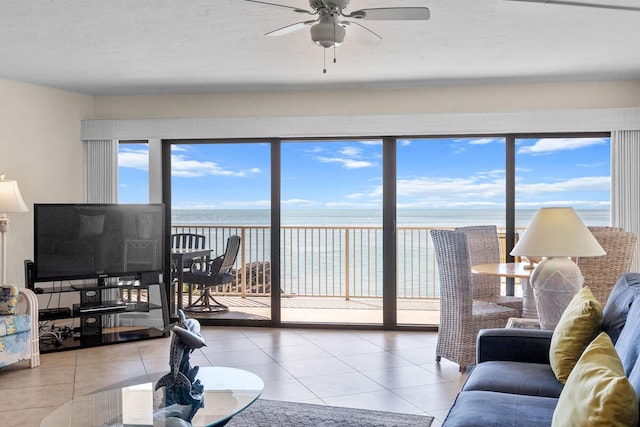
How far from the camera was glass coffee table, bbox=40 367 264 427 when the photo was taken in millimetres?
2457

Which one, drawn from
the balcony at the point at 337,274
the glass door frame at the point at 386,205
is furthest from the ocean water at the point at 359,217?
the glass door frame at the point at 386,205

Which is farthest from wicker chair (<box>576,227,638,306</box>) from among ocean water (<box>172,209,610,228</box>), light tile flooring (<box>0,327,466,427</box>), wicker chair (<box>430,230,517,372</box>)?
light tile flooring (<box>0,327,466,427</box>)

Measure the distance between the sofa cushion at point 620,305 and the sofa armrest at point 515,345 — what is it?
1.23 ft

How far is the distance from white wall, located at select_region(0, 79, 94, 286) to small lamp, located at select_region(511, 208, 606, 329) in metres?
4.45

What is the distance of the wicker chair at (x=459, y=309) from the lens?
4.30 meters

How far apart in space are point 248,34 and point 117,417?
256 cm

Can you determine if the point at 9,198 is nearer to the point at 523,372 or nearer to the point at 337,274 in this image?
the point at 337,274

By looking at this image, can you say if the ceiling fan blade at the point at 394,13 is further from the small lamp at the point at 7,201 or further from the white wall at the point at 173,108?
the small lamp at the point at 7,201

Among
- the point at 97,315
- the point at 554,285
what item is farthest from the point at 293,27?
the point at 97,315

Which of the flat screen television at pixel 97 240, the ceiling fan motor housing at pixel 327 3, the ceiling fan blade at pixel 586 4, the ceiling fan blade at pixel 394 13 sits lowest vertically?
the flat screen television at pixel 97 240

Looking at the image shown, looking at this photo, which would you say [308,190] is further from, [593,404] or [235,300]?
[593,404]

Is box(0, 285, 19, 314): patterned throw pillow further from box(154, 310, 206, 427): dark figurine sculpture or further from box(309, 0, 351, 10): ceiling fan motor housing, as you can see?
box(309, 0, 351, 10): ceiling fan motor housing

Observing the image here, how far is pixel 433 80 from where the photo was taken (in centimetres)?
534

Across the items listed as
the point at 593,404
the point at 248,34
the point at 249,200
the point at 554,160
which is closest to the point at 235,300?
the point at 249,200
